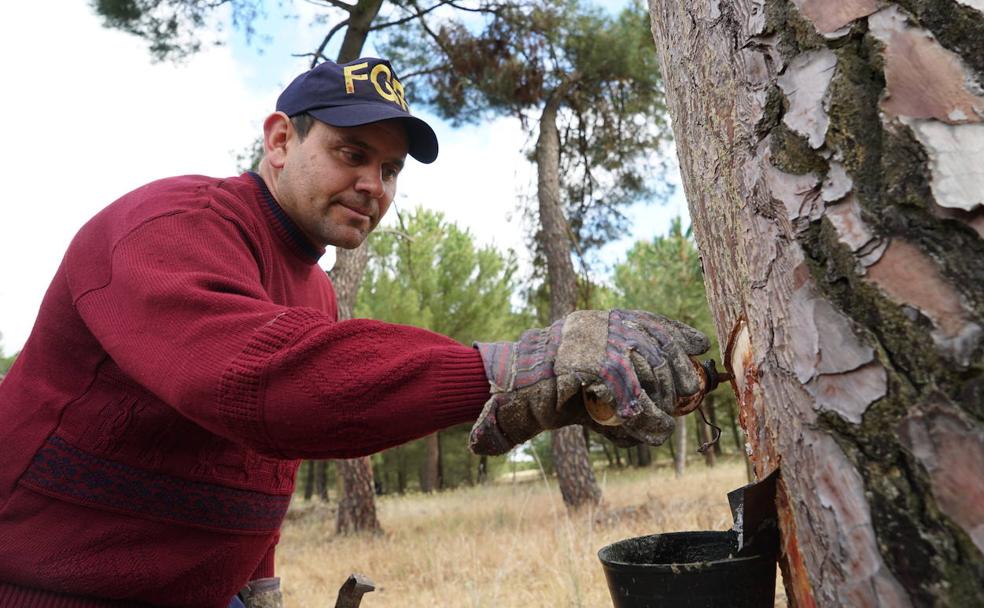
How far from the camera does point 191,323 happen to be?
3.19 feet

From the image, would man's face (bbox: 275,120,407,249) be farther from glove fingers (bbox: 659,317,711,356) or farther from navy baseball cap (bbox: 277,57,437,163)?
glove fingers (bbox: 659,317,711,356)

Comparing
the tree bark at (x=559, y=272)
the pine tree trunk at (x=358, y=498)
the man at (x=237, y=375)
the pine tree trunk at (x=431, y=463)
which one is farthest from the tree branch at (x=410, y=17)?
the pine tree trunk at (x=431, y=463)

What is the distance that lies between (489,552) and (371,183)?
426 centimetres

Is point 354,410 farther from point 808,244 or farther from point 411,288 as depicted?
point 411,288

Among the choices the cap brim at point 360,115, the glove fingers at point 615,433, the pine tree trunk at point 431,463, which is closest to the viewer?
the glove fingers at point 615,433

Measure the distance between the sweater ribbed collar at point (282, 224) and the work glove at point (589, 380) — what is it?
2.92ft

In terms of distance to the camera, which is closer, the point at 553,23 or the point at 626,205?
the point at 553,23

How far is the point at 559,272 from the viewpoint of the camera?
8312mm

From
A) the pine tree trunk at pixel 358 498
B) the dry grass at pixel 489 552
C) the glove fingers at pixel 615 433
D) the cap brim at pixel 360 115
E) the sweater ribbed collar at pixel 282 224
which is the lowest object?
the dry grass at pixel 489 552

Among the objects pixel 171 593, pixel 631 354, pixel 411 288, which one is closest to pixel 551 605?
pixel 171 593

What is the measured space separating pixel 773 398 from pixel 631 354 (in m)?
0.21

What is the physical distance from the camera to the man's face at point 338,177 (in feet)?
5.53

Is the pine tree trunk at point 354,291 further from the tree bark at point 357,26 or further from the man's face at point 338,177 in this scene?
the man's face at point 338,177

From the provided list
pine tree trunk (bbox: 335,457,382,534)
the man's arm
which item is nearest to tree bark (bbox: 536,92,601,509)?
pine tree trunk (bbox: 335,457,382,534)
